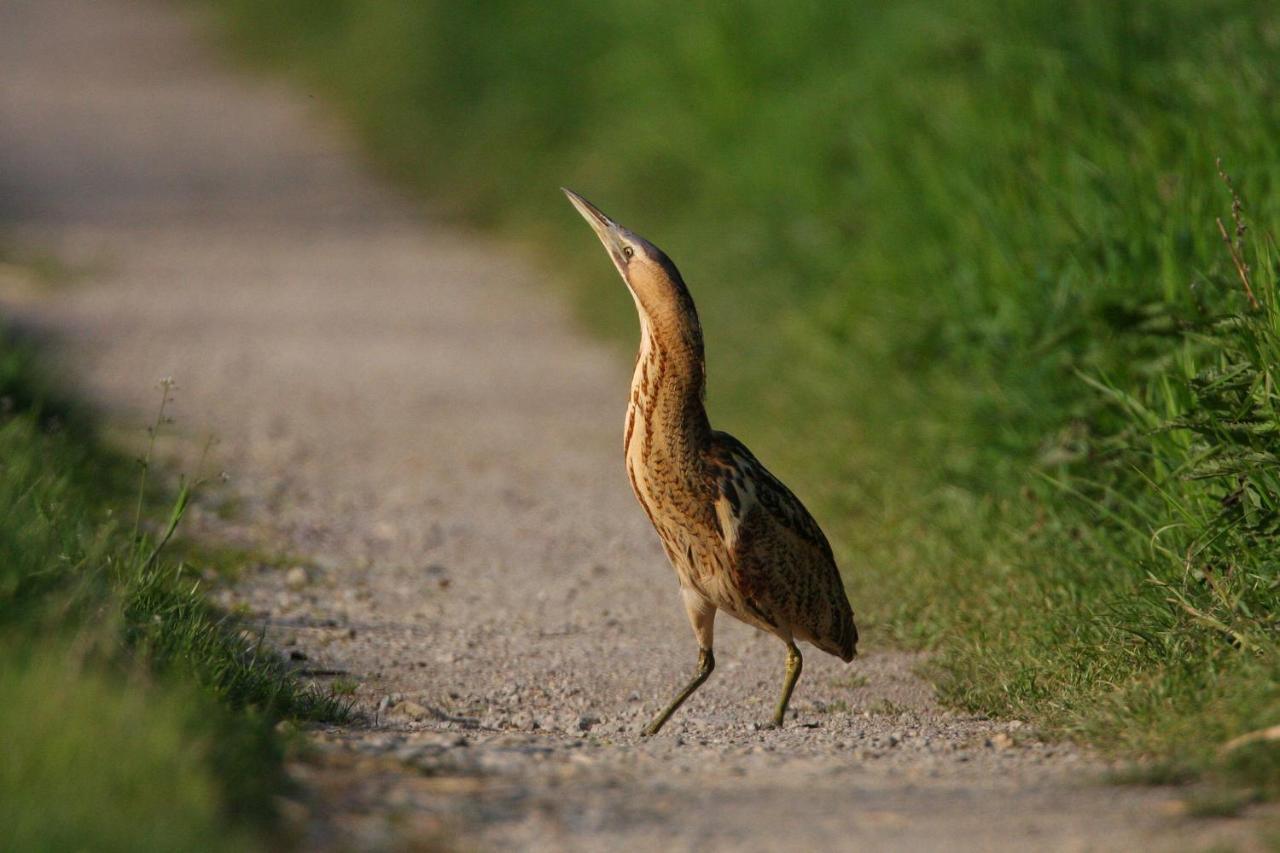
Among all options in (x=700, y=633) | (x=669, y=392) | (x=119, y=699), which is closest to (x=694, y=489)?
(x=669, y=392)

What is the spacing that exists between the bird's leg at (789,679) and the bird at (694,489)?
0.03 ft

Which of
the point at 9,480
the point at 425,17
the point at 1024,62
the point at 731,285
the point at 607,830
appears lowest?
the point at 607,830

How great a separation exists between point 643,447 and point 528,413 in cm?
450

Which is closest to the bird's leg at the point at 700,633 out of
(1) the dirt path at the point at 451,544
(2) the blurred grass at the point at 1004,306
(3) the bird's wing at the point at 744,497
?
(1) the dirt path at the point at 451,544

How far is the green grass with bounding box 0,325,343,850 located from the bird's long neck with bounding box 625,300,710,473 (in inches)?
42.2

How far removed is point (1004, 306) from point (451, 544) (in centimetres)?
231

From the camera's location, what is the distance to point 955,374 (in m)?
7.60

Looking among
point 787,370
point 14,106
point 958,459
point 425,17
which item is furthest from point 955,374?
point 14,106

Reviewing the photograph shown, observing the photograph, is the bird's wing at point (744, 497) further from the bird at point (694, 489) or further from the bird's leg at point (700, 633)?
the bird's leg at point (700, 633)

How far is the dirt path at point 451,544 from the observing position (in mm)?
3789

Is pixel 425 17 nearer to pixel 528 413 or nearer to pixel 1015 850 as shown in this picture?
pixel 528 413

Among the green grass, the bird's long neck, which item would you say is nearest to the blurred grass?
the bird's long neck

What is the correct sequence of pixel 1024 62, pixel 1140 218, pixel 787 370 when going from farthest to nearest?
pixel 787 370 → pixel 1024 62 → pixel 1140 218

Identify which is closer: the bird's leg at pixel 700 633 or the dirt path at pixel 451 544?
the dirt path at pixel 451 544
